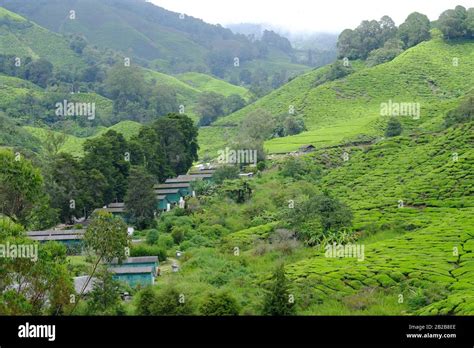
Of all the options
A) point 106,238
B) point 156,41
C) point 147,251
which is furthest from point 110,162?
point 156,41

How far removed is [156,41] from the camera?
17812 centimetres

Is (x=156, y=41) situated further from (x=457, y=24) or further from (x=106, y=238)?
(x=106, y=238)

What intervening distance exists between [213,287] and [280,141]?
1441 inches

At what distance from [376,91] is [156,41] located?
375 ft

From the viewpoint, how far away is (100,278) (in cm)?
2462

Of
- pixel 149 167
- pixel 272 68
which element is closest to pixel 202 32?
pixel 272 68

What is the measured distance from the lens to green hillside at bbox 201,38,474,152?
213ft

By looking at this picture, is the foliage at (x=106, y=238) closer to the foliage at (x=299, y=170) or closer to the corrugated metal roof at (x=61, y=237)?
the corrugated metal roof at (x=61, y=237)

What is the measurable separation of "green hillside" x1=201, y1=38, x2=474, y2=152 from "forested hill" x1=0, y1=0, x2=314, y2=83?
74627mm

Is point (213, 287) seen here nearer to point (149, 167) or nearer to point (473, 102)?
point (149, 167)

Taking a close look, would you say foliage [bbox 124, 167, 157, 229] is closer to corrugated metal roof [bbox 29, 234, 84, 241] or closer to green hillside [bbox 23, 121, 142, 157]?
corrugated metal roof [bbox 29, 234, 84, 241]

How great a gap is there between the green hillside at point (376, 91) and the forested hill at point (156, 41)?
245 feet

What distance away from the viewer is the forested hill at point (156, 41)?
531 feet

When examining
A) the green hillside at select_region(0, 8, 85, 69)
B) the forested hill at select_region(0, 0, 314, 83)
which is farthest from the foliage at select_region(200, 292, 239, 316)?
the forested hill at select_region(0, 0, 314, 83)
